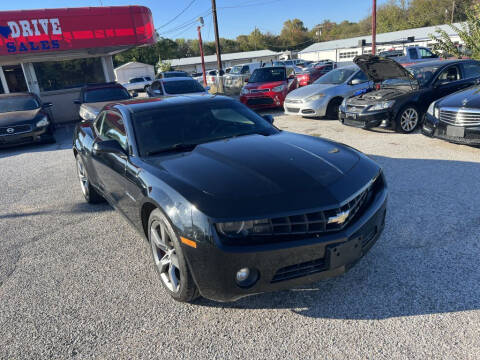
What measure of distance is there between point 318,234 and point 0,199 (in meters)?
5.61

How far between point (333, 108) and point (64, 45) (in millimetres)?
11273

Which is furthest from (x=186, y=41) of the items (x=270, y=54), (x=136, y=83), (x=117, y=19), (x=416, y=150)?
(x=416, y=150)

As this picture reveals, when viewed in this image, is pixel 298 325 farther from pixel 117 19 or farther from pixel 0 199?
pixel 117 19

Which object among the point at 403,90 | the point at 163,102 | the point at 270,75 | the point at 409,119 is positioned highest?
the point at 163,102

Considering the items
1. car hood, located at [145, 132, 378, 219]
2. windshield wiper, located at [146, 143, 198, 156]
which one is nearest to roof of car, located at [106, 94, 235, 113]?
windshield wiper, located at [146, 143, 198, 156]

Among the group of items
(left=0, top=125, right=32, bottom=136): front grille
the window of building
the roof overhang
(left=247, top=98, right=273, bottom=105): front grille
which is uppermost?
the roof overhang

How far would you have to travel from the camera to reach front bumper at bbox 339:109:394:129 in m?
7.75

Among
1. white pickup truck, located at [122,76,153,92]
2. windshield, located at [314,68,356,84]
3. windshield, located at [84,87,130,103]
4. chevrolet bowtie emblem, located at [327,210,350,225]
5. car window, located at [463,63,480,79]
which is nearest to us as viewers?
chevrolet bowtie emblem, located at [327,210,350,225]

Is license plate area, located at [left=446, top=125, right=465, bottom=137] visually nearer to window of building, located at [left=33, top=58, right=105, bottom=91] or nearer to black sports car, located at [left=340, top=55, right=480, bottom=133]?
black sports car, located at [left=340, top=55, right=480, bottom=133]

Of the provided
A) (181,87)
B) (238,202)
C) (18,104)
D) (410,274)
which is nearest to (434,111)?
(410,274)

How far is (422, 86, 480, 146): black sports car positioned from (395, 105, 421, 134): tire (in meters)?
0.88

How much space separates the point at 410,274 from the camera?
286 cm

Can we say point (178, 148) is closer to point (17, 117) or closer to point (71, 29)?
point (17, 117)

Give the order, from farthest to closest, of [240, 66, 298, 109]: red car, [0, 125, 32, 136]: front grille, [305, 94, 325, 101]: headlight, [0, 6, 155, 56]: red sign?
[0, 6, 155, 56]: red sign
[240, 66, 298, 109]: red car
[305, 94, 325, 101]: headlight
[0, 125, 32, 136]: front grille
